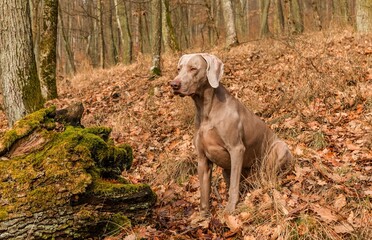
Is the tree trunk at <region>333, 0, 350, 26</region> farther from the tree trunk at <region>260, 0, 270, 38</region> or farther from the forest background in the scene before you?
the tree trunk at <region>260, 0, 270, 38</region>

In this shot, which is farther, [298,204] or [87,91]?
[87,91]

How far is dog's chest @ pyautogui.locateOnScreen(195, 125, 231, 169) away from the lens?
13.9ft

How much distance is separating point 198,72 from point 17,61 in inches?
143

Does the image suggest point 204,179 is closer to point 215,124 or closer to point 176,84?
point 215,124

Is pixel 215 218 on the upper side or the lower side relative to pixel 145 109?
lower

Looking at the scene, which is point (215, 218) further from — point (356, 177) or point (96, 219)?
point (356, 177)

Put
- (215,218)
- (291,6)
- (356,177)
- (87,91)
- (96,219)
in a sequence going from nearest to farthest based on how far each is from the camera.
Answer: (96,219)
(215,218)
(356,177)
(87,91)
(291,6)

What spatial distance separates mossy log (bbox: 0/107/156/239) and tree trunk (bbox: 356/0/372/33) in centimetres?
893

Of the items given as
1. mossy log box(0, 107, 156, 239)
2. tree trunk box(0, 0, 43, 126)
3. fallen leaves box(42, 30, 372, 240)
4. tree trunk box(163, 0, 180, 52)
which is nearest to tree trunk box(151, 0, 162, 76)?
fallen leaves box(42, 30, 372, 240)


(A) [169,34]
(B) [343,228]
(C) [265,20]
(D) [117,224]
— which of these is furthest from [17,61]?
(C) [265,20]

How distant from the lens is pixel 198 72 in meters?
4.09

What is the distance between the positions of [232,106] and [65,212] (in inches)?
78.8

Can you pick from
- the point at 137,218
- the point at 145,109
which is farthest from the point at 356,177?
the point at 145,109

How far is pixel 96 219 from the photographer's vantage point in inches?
139
